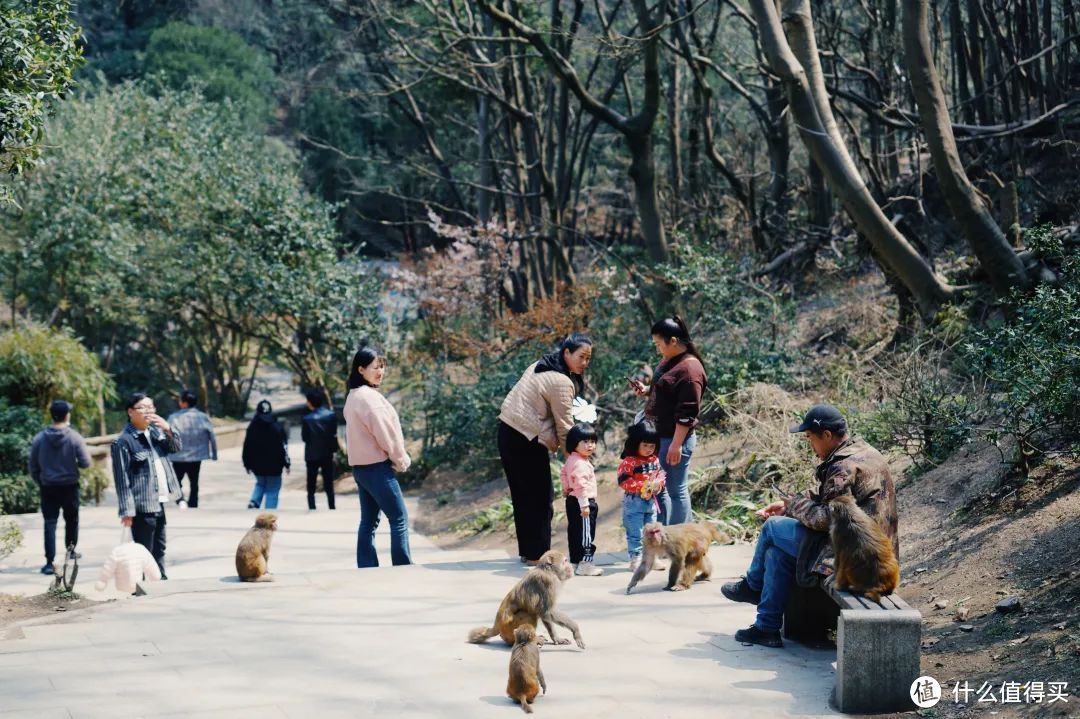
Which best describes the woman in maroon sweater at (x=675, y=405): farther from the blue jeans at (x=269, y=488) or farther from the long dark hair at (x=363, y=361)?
the blue jeans at (x=269, y=488)

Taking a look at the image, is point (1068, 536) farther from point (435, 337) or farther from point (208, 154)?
point (208, 154)

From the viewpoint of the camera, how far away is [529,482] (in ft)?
28.9

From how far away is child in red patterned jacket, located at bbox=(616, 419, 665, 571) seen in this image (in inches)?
329

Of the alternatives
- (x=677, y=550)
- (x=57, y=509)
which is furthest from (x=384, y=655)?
(x=57, y=509)

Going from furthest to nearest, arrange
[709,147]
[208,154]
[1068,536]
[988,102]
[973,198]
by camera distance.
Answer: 1. [208,154]
2. [709,147]
3. [988,102]
4. [973,198]
5. [1068,536]

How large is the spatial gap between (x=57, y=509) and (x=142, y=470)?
8.03 feet

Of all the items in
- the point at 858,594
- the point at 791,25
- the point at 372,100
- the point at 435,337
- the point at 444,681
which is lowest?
the point at 444,681

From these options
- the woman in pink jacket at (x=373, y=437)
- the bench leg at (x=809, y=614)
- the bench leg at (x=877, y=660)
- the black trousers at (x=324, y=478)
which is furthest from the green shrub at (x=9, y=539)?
the bench leg at (x=877, y=660)

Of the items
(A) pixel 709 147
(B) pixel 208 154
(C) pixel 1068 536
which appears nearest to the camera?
(C) pixel 1068 536

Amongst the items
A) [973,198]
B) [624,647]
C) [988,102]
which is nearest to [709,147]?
[988,102]

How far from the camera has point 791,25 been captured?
38.6 feet

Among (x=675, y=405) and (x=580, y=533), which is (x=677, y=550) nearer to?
(x=580, y=533)

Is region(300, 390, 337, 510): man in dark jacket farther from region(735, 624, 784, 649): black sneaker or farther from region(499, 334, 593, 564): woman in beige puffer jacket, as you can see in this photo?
region(735, 624, 784, 649): black sneaker

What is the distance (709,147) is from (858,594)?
14.7m
